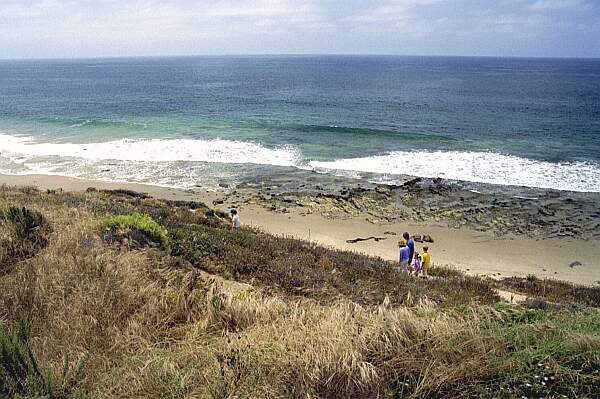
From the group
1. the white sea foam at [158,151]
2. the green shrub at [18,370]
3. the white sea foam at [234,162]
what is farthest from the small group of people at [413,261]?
the white sea foam at [158,151]

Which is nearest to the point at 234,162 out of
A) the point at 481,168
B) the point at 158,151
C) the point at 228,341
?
the point at 158,151

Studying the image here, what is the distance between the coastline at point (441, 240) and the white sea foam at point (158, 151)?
743cm

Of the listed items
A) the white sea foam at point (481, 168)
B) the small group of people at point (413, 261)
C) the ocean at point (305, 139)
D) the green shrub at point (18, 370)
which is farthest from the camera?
the ocean at point (305, 139)

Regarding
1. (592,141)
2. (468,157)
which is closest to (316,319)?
(468,157)

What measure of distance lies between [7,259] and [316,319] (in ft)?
14.8

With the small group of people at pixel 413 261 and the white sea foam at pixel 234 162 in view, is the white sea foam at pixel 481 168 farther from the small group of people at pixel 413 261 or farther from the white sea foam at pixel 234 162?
the small group of people at pixel 413 261

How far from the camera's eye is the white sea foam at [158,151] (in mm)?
31062

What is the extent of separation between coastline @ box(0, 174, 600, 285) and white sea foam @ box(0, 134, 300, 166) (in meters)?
7.43

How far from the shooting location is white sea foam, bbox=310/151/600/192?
25.9 metres

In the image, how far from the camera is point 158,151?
109ft

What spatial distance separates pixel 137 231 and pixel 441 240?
1424cm

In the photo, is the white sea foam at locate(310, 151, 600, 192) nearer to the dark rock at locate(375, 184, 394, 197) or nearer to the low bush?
the dark rock at locate(375, 184, 394, 197)

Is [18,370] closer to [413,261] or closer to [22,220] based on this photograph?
[22,220]

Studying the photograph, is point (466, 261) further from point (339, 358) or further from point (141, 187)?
point (141, 187)
